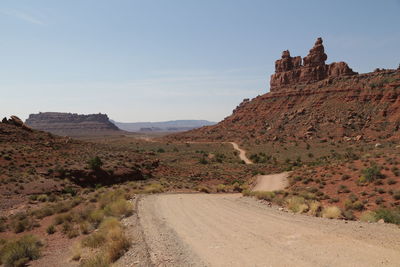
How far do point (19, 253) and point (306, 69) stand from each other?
114m

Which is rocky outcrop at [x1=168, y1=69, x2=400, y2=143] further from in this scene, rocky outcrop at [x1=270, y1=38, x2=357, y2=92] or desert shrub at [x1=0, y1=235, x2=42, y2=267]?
desert shrub at [x1=0, y1=235, x2=42, y2=267]

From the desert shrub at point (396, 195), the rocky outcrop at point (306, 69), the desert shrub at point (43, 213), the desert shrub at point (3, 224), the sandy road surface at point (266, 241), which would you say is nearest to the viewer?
the sandy road surface at point (266, 241)

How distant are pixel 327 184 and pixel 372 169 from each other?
11.0 feet

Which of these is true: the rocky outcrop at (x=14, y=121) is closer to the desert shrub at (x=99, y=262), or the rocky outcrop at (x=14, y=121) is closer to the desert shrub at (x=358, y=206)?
the desert shrub at (x=99, y=262)

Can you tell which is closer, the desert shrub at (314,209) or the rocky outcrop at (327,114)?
the desert shrub at (314,209)

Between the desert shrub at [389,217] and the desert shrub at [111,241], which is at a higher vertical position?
the desert shrub at [389,217]

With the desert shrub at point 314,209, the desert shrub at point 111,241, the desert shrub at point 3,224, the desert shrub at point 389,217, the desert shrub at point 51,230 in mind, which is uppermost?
the desert shrub at point 389,217

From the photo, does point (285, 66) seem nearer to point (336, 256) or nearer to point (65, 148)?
point (65, 148)

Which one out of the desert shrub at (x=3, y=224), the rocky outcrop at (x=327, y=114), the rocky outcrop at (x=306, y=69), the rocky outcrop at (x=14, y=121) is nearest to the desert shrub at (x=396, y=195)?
the desert shrub at (x=3, y=224)

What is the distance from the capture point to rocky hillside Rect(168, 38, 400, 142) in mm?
69750

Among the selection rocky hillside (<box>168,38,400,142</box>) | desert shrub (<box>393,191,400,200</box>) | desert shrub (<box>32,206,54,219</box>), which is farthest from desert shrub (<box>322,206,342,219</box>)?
rocky hillside (<box>168,38,400,142</box>)

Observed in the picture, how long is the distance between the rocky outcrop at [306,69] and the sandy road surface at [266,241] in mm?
101153

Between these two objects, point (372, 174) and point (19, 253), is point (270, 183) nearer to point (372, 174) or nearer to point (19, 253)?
point (372, 174)

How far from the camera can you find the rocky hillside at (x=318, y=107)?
69750 mm
